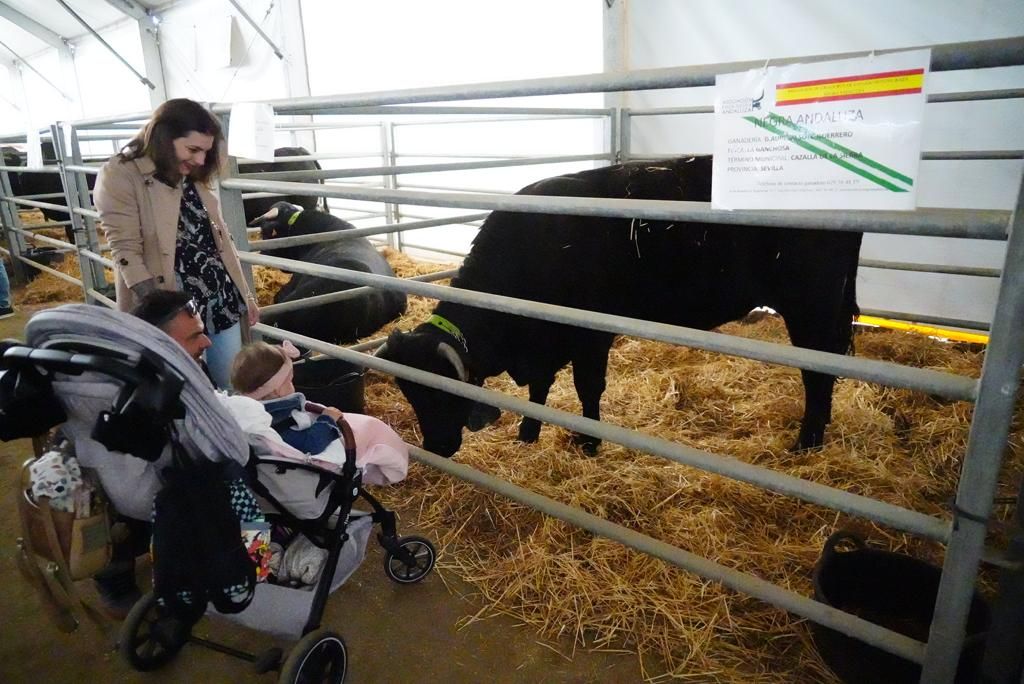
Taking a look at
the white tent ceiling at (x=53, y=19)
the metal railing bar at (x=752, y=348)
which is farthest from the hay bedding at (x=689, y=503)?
the white tent ceiling at (x=53, y=19)

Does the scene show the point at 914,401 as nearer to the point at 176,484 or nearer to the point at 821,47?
the point at 821,47

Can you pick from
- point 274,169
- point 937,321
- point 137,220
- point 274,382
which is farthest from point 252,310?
point 274,169

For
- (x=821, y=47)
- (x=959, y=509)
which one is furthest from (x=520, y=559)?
(x=821, y=47)

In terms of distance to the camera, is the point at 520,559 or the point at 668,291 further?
the point at 668,291

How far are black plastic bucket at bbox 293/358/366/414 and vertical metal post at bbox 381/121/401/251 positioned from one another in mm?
4494

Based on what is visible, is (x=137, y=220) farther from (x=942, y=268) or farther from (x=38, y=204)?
(x=38, y=204)

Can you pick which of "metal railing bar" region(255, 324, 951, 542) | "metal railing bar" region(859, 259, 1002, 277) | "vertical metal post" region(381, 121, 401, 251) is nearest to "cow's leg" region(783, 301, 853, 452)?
"metal railing bar" region(859, 259, 1002, 277)

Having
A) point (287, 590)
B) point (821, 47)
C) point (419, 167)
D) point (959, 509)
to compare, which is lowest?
point (287, 590)

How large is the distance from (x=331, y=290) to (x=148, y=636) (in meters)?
3.00

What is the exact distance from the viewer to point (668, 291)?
10.8ft

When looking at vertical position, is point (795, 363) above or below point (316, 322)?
above

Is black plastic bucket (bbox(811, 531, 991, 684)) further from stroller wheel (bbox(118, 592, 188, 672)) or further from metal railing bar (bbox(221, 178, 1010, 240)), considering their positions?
stroller wheel (bbox(118, 592, 188, 672))

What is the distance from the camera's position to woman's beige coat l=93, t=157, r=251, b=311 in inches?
103

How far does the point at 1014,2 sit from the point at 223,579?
5.42 m
